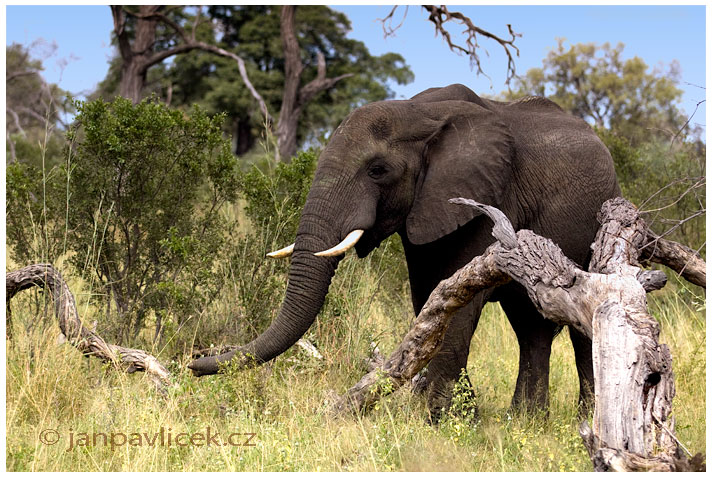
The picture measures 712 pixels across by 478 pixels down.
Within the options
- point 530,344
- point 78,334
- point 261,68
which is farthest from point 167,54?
point 530,344

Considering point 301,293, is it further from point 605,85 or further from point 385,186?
point 605,85

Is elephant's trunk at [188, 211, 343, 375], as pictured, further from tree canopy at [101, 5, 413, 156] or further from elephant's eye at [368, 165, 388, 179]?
tree canopy at [101, 5, 413, 156]

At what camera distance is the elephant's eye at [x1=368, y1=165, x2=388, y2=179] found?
17.2ft

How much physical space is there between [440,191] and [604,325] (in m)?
1.84

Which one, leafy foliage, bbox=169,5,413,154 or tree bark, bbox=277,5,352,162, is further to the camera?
leafy foliage, bbox=169,5,413,154

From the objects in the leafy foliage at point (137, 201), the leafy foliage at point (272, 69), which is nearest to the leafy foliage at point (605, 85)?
the leafy foliage at point (272, 69)

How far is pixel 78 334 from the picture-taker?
19.3 ft

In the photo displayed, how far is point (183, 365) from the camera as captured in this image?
613 centimetres

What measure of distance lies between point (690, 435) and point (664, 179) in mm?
6155

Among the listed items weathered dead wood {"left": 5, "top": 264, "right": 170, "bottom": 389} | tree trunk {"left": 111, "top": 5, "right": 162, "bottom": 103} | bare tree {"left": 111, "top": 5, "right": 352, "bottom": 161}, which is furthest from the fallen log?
tree trunk {"left": 111, "top": 5, "right": 162, "bottom": 103}

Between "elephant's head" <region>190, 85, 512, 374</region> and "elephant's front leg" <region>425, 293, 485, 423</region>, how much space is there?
57 centimetres

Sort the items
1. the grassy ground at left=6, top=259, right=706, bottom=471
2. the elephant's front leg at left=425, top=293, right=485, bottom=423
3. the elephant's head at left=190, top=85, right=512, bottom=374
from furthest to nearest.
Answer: the elephant's front leg at left=425, top=293, right=485, bottom=423
the elephant's head at left=190, top=85, right=512, bottom=374
the grassy ground at left=6, top=259, right=706, bottom=471

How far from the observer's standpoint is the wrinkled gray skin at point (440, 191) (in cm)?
521

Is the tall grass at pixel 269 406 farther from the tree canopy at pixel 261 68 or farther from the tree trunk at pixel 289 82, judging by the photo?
the tree canopy at pixel 261 68
